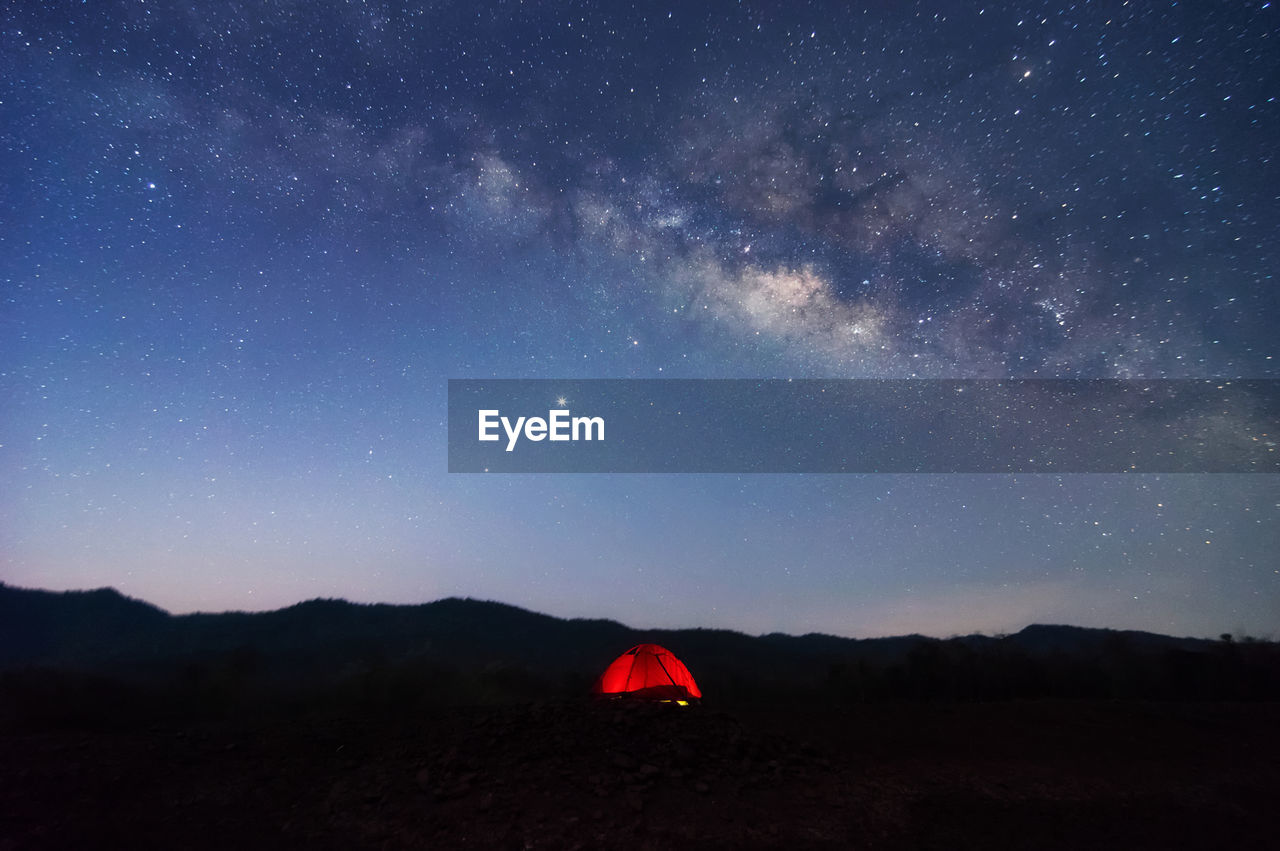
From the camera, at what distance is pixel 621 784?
845cm

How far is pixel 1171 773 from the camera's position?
32.7 feet

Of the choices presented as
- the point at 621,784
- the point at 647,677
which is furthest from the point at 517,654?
the point at 621,784

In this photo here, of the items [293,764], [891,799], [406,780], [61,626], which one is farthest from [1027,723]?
[61,626]

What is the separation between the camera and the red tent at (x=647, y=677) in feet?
44.3

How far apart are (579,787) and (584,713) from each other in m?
2.42

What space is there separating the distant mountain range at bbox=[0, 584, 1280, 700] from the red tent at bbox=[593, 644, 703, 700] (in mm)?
8461

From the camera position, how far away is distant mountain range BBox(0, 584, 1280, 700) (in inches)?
807

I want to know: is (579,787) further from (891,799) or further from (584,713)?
(891,799)

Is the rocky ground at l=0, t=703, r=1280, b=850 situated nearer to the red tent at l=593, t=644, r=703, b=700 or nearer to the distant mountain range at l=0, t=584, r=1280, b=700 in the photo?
the red tent at l=593, t=644, r=703, b=700

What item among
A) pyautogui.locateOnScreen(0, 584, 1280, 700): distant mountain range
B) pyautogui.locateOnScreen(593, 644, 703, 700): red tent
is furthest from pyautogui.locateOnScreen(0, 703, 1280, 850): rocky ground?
pyautogui.locateOnScreen(0, 584, 1280, 700): distant mountain range

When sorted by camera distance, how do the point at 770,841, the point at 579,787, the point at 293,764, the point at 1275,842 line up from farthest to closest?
the point at 293,764
the point at 579,787
the point at 1275,842
the point at 770,841

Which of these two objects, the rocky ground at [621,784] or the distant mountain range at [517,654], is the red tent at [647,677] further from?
the distant mountain range at [517,654]

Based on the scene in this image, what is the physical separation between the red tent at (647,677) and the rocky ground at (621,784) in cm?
258

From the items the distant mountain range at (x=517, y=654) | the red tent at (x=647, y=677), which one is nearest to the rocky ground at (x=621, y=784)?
the red tent at (x=647, y=677)
